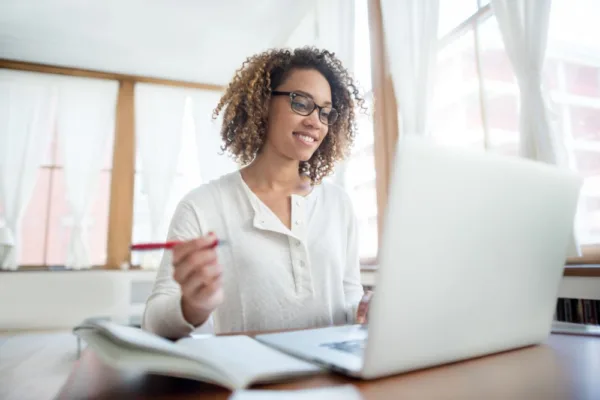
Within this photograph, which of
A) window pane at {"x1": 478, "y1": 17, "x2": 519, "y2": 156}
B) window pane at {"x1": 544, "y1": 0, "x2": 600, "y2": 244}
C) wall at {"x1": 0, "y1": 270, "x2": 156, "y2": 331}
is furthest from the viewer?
wall at {"x1": 0, "y1": 270, "x2": 156, "y2": 331}

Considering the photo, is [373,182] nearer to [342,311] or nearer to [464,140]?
[464,140]

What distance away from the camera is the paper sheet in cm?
36

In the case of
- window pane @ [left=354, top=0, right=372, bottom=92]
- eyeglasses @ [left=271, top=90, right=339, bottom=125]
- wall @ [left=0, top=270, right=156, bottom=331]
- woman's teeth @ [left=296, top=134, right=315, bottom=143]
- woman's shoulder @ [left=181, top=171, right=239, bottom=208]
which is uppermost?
window pane @ [left=354, top=0, right=372, bottom=92]

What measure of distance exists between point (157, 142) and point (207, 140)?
2.13ft

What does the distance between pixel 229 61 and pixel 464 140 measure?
360cm

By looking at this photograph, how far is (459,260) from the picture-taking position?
461mm

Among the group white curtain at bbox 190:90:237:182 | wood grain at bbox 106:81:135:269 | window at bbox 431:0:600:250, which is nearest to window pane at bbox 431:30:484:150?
Answer: window at bbox 431:0:600:250

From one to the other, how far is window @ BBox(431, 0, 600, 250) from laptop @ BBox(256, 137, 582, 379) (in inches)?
26.7

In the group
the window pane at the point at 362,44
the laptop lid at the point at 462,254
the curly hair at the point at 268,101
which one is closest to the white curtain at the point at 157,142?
the window pane at the point at 362,44

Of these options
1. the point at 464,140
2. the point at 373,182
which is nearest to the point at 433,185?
the point at 464,140

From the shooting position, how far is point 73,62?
495 cm

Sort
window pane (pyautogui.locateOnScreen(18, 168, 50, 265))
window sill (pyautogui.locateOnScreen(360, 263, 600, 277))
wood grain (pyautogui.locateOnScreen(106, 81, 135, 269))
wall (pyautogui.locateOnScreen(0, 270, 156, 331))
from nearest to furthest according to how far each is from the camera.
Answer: window sill (pyautogui.locateOnScreen(360, 263, 600, 277)), wall (pyautogui.locateOnScreen(0, 270, 156, 331)), window pane (pyautogui.locateOnScreen(18, 168, 50, 265)), wood grain (pyautogui.locateOnScreen(106, 81, 135, 269))

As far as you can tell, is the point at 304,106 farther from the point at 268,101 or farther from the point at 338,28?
the point at 338,28

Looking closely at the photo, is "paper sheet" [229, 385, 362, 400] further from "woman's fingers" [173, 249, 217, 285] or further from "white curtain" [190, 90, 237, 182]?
"white curtain" [190, 90, 237, 182]
